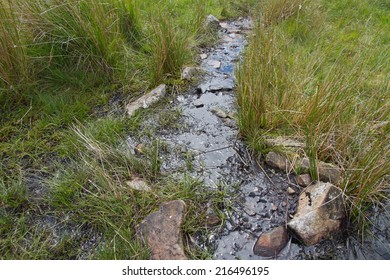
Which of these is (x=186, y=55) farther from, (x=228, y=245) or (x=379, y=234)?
(x=379, y=234)

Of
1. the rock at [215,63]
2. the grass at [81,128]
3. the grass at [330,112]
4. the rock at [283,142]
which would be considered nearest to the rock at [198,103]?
the grass at [81,128]

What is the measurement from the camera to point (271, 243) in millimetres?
1722

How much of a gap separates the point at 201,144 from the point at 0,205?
148 centimetres

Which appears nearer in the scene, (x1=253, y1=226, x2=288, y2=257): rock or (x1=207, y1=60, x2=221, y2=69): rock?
(x1=253, y1=226, x2=288, y2=257): rock

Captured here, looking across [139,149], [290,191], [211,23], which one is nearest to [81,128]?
[139,149]

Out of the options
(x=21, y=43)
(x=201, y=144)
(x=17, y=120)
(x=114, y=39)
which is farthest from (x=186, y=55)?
(x=17, y=120)

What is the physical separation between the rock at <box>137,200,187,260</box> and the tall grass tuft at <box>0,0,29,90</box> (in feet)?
6.16

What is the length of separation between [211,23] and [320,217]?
3220 mm

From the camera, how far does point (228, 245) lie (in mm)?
1750

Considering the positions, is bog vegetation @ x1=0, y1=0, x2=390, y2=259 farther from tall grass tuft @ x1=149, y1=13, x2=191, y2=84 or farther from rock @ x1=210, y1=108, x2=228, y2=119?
rock @ x1=210, y1=108, x2=228, y2=119

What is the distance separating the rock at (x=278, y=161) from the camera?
212 cm

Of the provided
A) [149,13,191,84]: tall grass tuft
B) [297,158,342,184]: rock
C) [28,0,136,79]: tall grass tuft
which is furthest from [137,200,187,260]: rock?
[28,0,136,79]: tall grass tuft

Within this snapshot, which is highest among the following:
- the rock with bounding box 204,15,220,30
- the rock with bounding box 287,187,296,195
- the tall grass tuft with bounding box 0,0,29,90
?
the tall grass tuft with bounding box 0,0,29,90

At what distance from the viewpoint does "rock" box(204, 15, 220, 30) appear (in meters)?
4.03
